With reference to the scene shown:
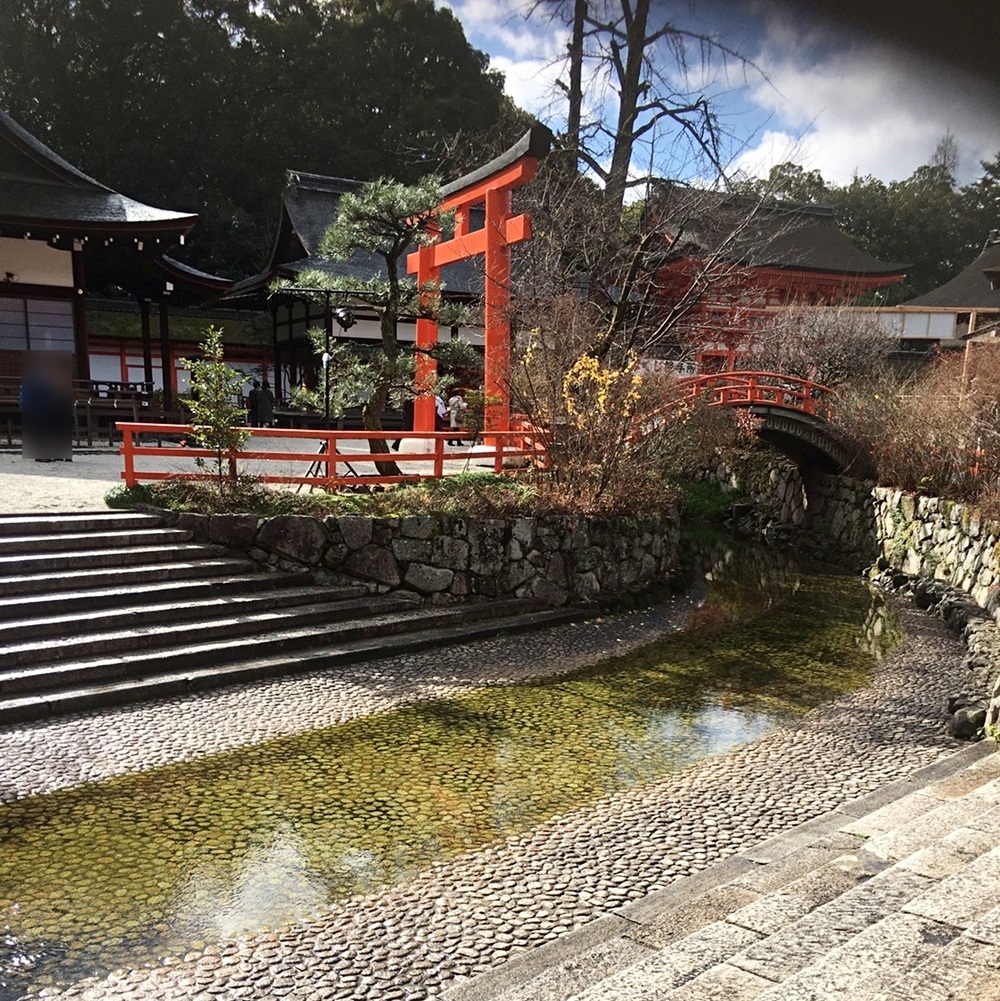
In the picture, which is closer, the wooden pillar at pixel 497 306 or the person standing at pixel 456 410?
the wooden pillar at pixel 497 306

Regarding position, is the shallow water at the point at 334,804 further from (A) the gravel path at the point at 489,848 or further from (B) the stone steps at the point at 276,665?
(B) the stone steps at the point at 276,665

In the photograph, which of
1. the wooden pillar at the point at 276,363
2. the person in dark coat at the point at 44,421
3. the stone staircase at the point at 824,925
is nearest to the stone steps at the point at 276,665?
the stone staircase at the point at 824,925

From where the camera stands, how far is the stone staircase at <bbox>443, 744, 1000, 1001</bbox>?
2.26m

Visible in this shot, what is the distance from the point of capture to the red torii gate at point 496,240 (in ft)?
40.1

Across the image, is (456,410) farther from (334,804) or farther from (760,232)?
(334,804)

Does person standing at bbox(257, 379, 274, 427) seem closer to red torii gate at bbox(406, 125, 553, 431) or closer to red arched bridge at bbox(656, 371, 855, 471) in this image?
red torii gate at bbox(406, 125, 553, 431)

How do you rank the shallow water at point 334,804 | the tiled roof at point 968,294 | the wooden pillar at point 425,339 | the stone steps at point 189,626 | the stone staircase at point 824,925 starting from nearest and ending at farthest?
the stone staircase at point 824,925
the shallow water at point 334,804
the stone steps at point 189,626
the wooden pillar at point 425,339
the tiled roof at point 968,294

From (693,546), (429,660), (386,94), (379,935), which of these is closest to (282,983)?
(379,935)

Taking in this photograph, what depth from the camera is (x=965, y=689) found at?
745 cm

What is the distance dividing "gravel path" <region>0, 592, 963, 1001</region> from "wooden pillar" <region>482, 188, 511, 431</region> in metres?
5.81

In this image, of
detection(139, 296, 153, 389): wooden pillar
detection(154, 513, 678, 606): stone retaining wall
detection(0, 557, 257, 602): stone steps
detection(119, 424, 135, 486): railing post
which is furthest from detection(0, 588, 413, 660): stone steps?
detection(139, 296, 153, 389): wooden pillar

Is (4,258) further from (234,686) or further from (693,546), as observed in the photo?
(693,546)

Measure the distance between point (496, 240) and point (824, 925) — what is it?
1195cm

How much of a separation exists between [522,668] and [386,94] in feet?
95.8
